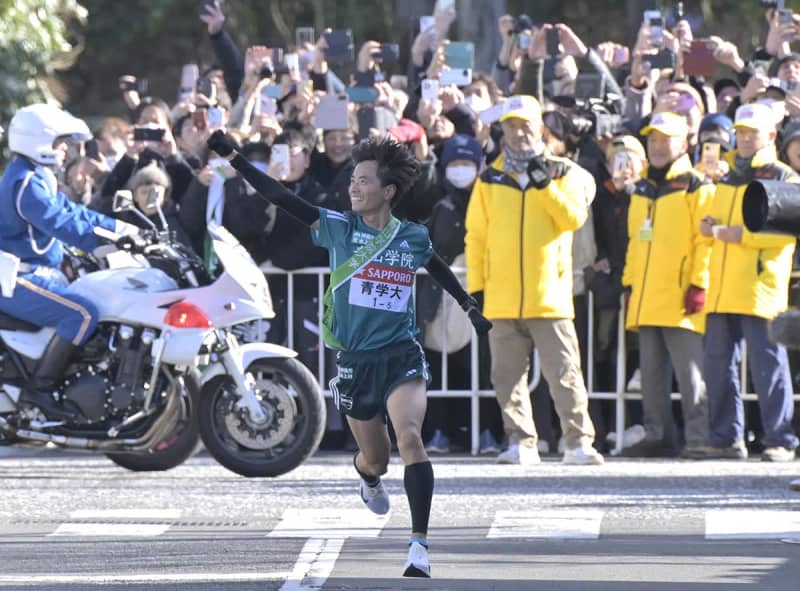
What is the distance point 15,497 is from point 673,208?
460 centimetres

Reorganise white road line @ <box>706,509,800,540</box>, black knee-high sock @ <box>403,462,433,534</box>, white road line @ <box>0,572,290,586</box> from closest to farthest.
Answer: white road line @ <box>0,572,290,586</box> < black knee-high sock @ <box>403,462,433,534</box> < white road line @ <box>706,509,800,540</box>

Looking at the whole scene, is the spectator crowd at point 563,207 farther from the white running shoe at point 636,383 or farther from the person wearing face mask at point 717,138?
the white running shoe at point 636,383

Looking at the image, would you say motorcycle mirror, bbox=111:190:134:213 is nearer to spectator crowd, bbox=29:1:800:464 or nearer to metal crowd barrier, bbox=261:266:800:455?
spectator crowd, bbox=29:1:800:464

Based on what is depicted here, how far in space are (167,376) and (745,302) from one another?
3711mm

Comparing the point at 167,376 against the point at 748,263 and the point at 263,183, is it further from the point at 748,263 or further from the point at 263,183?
the point at 748,263

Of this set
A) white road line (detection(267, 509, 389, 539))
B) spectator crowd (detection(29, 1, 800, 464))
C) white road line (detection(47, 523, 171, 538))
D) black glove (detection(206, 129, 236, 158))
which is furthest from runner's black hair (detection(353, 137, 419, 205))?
spectator crowd (detection(29, 1, 800, 464))

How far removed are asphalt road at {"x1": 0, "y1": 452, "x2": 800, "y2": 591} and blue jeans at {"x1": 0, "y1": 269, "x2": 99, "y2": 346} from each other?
3.05 feet

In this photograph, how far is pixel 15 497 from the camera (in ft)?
42.6

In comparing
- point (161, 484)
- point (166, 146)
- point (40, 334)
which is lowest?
point (161, 484)

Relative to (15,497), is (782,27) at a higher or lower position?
higher

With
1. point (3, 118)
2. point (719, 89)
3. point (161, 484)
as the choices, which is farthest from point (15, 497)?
point (3, 118)

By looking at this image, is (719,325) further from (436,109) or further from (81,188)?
(81,188)

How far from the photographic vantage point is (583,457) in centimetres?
1449

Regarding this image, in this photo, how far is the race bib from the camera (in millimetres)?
10062
